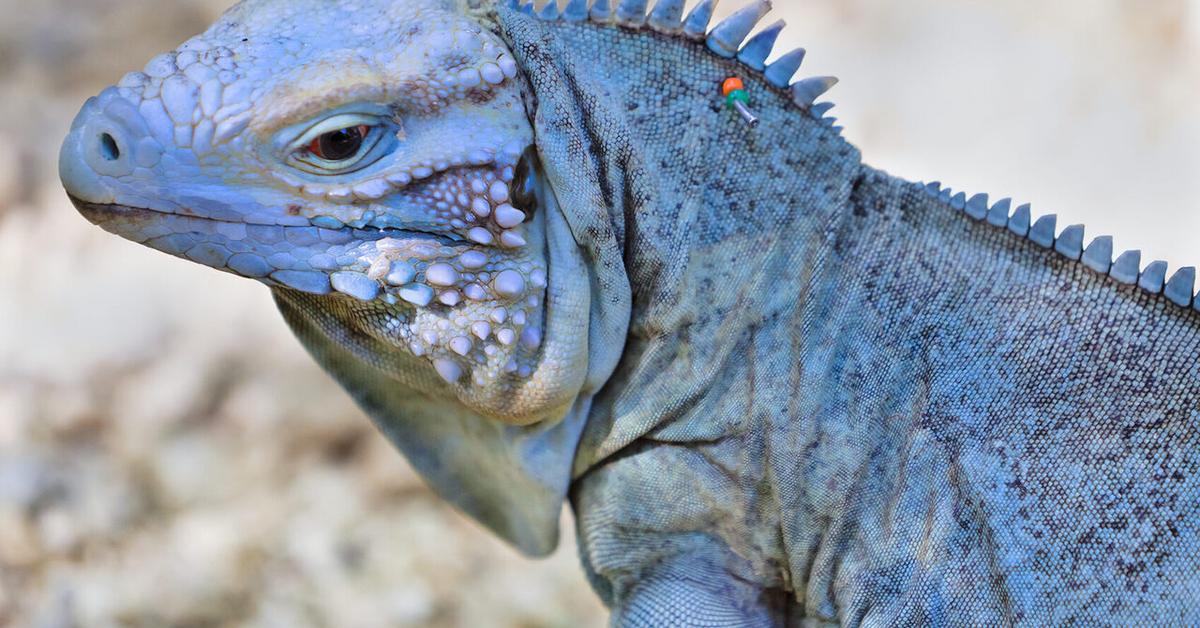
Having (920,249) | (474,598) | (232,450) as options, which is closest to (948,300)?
(920,249)

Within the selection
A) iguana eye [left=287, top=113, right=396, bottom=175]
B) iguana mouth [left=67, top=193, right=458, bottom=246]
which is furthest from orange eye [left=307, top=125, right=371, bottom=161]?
iguana mouth [left=67, top=193, right=458, bottom=246]

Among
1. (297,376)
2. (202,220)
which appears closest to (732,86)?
(202,220)

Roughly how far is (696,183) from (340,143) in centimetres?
67

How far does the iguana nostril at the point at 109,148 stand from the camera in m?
1.83

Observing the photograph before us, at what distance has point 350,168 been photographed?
1922 mm

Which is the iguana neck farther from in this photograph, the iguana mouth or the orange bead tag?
the iguana mouth

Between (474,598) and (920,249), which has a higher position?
(920,249)

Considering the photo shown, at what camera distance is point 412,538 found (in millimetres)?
4230

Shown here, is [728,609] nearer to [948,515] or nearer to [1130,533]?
[948,515]

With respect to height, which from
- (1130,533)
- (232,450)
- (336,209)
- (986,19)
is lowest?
(232,450)

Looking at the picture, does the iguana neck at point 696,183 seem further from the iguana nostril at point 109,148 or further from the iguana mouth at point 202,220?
the iguana nostril at point 109,148

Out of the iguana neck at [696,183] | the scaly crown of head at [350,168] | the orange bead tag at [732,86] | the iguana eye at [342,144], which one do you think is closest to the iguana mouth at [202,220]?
the scaly crown of head at [350,168]

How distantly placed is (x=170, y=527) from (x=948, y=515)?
10.4 feet

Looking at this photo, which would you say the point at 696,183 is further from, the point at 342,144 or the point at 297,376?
the point at 297,376
